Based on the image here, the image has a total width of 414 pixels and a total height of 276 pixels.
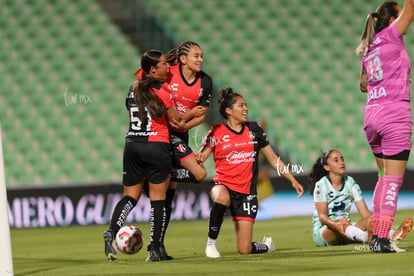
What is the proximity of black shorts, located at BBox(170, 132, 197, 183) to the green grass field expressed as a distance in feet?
2.20

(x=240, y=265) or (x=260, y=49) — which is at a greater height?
(x=260, y=49)

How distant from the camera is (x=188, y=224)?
444 inches

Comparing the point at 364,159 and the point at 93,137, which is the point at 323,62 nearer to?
the point at 364,159

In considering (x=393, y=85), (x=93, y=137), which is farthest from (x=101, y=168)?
(x=393, y=85)

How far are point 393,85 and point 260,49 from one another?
31.1 ft

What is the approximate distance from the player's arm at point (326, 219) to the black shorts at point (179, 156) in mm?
1311

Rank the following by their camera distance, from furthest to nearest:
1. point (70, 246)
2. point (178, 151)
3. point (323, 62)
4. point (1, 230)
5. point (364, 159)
→ point (323, 62)
point (364, 159)
point (70, 246)
point (178, 151)
point (1, 230)

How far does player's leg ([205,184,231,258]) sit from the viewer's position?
19.3ft

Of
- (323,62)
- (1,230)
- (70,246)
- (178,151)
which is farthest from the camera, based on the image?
(323,62)

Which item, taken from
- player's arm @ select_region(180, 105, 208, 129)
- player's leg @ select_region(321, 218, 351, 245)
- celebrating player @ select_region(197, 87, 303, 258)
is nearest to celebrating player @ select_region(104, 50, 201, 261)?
player's arm @ select_region(180, 105, 208, 129)

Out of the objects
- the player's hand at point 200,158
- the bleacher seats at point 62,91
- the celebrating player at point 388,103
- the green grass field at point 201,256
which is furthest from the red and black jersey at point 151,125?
the bleacher seats at point 62,91

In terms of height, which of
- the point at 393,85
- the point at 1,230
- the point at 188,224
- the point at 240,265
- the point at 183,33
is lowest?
the point at 188,224

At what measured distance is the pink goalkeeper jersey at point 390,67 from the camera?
512 cm

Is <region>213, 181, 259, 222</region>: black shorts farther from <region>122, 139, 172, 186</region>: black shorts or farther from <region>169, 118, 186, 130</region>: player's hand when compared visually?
<region>122, 139, 172, 186</region>: black shorts
